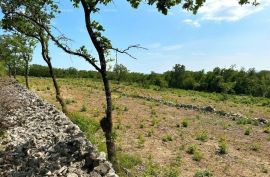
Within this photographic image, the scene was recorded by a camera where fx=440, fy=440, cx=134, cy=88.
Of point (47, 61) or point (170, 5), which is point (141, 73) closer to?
point (47, 61)

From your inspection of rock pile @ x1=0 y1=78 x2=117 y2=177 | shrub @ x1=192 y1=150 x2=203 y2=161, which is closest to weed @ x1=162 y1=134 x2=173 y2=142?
shrub @ x1=192 y1=150 x2=203 y2=161

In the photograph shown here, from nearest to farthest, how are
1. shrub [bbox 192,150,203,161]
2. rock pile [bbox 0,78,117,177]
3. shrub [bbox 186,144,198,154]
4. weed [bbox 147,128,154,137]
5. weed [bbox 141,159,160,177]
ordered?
rock pile [bbox 0,78,117,177]
weed [bbox 141,159,160,177]
shrub [bbox 192,150,203,161]
shrub [bbox 186,144,198,154]
weed [bbox 147,128,154,137]

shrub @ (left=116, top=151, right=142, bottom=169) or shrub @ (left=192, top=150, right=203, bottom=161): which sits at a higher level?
shrub @ (left=116, top=151, right=142, bottom=169)

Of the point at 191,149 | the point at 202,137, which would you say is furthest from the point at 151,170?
the point at 202,137

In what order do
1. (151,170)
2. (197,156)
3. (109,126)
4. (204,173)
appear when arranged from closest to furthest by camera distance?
1. (109,126)
2. (151,170)
3. (204,173)
4. (197,156)

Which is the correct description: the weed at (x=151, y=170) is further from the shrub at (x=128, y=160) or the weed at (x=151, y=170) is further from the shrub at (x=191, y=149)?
the shrub at (x=191, y=149)

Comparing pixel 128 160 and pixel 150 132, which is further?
pixel 150 132

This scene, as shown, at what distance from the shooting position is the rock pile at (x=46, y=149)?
461 inches

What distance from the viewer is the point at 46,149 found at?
14.7 m

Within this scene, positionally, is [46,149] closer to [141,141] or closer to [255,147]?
[141,141]

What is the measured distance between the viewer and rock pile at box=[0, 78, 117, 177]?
11703 mm

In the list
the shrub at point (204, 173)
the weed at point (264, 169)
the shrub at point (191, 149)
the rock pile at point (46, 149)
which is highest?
the rock pile at point (46, 149)

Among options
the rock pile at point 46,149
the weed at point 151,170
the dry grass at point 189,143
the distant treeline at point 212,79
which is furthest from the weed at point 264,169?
the distant treeline at point 212,79

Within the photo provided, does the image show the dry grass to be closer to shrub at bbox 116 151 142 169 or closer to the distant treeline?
shrub at bbox 116 151 142 169
